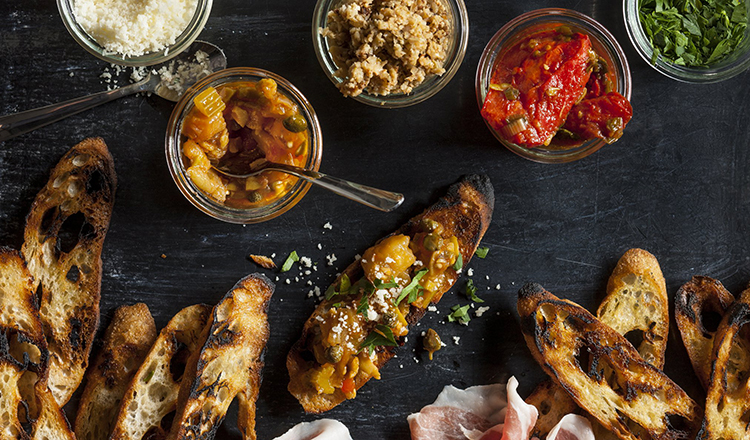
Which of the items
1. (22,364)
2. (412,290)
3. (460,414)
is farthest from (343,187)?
(22,364)

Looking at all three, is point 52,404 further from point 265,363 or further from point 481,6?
point 481,6

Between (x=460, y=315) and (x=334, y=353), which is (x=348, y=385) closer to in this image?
(x=334, y=353)

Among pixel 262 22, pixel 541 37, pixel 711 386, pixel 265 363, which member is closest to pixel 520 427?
pixel 711 386

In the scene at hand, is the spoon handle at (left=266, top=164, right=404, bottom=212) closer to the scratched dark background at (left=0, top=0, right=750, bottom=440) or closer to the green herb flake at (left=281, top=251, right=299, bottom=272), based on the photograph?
the scratched dark background at (left=0, top=0, right=750, bottom=440)

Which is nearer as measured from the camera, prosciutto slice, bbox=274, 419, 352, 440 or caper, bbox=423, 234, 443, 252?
caper, bbox=423, 234, 443, 252

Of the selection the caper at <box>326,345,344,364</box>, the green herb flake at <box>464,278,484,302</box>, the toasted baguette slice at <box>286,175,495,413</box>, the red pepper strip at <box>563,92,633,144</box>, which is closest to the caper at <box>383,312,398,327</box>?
the toasted baguette slice at <box>286,175,495,413</box>

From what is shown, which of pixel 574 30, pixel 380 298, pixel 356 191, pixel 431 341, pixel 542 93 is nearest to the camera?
pixel 356 191
